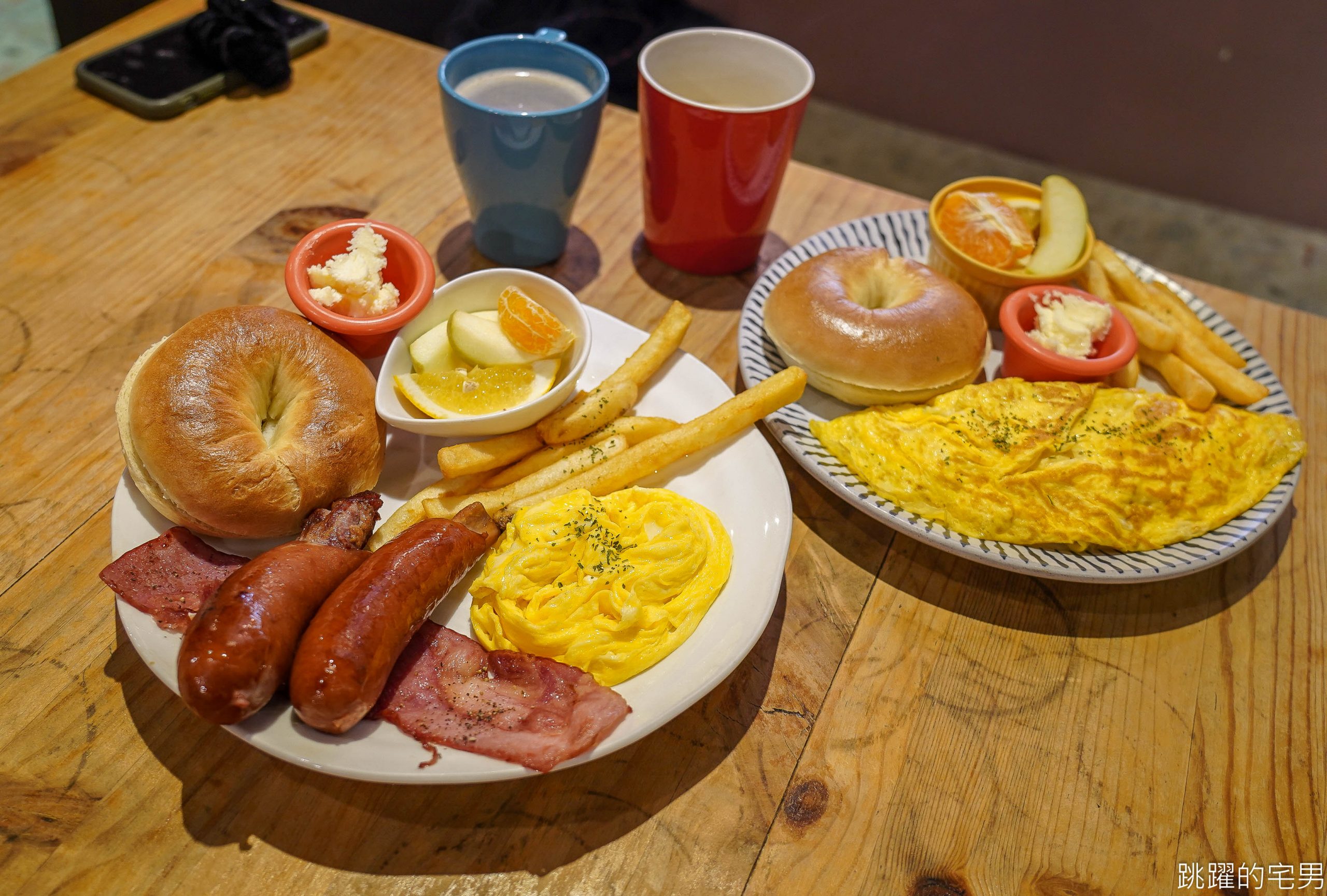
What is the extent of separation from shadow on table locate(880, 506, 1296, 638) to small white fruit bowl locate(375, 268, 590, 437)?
104 cm

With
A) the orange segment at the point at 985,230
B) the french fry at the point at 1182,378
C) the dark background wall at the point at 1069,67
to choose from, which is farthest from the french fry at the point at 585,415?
the dark background wall at the point at 1069,67

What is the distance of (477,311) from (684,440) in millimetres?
735

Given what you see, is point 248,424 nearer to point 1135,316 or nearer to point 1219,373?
point 1135,316

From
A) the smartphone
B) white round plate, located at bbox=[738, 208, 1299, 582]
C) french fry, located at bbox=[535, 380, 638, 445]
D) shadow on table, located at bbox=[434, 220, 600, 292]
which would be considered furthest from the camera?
the smartphone

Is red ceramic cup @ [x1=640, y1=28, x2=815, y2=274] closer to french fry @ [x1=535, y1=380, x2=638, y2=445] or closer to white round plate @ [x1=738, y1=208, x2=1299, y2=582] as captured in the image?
white round plate @ [x1=738, y1=208, x2=1299, y2=582]

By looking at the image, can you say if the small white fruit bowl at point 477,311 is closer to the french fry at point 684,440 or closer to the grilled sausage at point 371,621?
the french fry at point 684,440

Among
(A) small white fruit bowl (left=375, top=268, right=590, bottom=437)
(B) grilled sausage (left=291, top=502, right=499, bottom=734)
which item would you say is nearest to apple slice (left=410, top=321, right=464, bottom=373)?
(A) small white fruit bowl (left=375, top=268, right=590, bottom=437)

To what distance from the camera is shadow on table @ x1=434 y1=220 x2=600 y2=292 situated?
3.18 metres

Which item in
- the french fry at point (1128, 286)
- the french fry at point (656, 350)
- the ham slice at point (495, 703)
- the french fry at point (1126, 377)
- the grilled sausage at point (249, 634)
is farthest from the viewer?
the french fry at point (1128, 286)

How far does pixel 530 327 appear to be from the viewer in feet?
7.89

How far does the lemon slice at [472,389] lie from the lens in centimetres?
229

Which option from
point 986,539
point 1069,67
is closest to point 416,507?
point 986,539

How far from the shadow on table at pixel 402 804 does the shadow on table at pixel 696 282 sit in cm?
169

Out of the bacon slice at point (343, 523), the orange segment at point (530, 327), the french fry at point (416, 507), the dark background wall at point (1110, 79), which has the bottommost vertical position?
the dark background wall at point (1110, 79)
